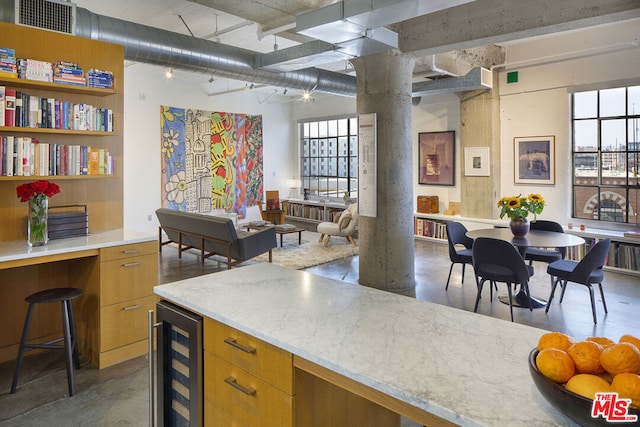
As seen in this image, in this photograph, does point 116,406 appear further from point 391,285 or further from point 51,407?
point 391,285

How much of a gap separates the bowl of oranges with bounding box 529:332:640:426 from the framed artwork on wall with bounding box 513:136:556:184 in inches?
299

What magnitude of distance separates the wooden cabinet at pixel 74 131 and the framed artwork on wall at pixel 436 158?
279 inches

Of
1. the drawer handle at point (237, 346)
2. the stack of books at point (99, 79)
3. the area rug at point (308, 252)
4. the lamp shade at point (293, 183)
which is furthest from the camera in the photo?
the lamp shade at point (293, 183)

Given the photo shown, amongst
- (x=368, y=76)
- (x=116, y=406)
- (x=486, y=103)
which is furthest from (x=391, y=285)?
(x=486, y=103)

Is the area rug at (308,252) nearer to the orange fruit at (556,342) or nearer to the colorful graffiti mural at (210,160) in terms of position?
the colorful graffiti mural at (210,160)

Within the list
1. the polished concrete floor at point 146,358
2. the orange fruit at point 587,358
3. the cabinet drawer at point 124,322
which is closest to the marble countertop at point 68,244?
the cabinet drawer at point 124,322

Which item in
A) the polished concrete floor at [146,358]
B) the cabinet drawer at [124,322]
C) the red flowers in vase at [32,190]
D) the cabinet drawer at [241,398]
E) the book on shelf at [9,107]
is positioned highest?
the book on shelf at [9,107]

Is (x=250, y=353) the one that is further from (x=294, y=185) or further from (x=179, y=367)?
(x=294, y=185)

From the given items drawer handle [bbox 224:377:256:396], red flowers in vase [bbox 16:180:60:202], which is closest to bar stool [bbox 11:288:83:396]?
red flowers in vase [bbox 16:180:60:202]

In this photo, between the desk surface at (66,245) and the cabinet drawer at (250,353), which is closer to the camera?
the cabinet drawer at (250,353)

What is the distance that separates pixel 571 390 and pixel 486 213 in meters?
7.93

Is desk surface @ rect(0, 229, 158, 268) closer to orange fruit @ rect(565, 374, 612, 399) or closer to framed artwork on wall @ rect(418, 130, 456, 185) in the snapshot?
orange fruit @ rect(565, 374, 612, 399)

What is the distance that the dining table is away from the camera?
4.65 m

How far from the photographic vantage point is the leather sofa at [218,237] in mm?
6543
